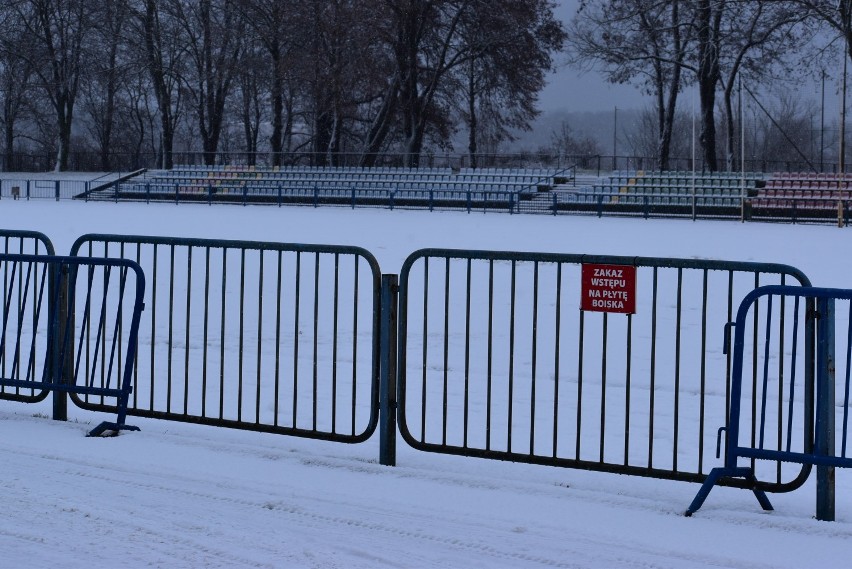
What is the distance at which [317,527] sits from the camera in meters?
5.96

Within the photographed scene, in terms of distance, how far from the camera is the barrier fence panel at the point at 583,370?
673cm

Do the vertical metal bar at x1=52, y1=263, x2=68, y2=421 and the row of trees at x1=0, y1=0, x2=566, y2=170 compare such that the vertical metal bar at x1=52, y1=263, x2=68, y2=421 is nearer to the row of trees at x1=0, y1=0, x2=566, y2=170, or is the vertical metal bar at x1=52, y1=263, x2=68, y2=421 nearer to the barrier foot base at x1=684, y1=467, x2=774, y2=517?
the barrier foot base at x1=684, y1=467, x2=774, y2=517

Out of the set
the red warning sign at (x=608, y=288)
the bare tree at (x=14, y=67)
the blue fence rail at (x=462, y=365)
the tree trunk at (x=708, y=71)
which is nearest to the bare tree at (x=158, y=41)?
the bare tree at (x=14, y=67)

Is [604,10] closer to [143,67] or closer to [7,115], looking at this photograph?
[143,67]

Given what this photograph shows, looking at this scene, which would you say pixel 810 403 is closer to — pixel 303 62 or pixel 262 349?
pixel 262 349

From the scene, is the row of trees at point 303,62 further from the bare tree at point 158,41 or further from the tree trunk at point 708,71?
the tree trunk at point 708,71

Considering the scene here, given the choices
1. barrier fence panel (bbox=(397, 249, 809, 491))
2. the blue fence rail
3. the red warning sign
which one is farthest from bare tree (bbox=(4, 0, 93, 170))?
the red warning sign

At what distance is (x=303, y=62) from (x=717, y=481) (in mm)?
57556

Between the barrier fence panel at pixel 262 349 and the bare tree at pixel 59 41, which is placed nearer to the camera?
the barrier fence panel at pixel 262 349

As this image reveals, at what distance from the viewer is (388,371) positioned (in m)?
7.23

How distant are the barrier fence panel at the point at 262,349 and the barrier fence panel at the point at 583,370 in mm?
541

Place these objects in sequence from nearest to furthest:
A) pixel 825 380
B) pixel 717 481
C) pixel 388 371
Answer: pixel 825 380 < pixel 717 481 < pixel 388 371

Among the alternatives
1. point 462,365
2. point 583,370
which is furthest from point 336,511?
point 583,370

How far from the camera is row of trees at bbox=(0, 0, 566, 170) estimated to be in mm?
60625
